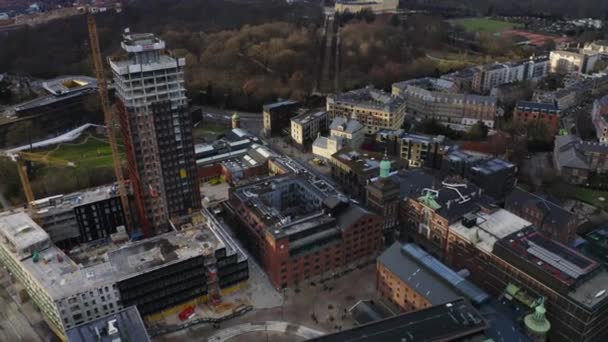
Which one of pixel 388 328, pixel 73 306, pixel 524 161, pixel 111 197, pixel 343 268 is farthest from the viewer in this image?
pixel 524 161

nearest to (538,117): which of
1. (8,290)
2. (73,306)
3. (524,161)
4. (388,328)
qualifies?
(524,161)

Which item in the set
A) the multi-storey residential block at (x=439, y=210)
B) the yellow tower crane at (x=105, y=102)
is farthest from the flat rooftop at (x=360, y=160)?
the yellow tower crane at (x=105, y=102)

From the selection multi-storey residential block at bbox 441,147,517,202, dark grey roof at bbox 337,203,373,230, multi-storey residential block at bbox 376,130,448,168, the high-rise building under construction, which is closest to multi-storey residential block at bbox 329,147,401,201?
multi-storey residential block at bbox 376,130,448,168

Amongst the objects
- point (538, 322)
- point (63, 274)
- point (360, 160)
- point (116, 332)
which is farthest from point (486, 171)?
point (63, 274)

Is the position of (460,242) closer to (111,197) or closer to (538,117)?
(111,197)

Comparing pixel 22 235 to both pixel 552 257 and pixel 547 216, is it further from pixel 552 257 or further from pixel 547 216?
pixel 547 216

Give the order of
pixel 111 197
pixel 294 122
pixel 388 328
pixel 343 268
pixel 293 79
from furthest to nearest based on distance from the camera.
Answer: pixel 293 79 → pixel 294 122 → pixel 111 197 → pixel 343 268 → pixel 388 328
